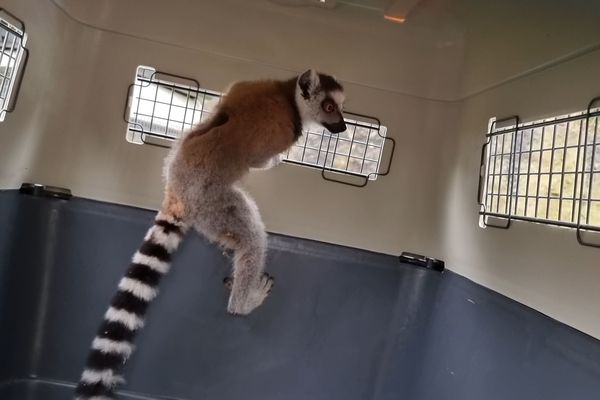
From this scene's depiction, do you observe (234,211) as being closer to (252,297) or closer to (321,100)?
(252,297)

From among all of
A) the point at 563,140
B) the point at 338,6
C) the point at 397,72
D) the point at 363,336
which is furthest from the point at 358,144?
the point at 563,140

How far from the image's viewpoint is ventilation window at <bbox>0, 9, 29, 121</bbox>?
4.90 feet

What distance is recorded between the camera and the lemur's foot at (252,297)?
1.74m

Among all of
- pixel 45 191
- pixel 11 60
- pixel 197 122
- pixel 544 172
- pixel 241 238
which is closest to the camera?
pixel 544 172

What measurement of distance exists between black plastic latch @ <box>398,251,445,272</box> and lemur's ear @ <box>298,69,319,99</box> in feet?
2.02

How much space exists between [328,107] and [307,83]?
0.32ft

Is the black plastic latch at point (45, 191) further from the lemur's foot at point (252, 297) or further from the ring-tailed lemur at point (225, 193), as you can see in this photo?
the lemur's foot at point (252, 297)

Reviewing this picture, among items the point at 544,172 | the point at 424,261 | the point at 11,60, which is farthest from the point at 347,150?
the point at 11,60

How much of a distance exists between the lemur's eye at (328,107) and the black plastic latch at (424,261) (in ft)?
1.77

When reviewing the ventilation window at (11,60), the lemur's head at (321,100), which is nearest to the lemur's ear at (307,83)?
the lemur's head at (321,100)

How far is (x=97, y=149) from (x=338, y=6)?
920 mm

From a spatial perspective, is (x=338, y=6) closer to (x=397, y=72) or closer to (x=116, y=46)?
(x=397, y=72)

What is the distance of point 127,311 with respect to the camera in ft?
5.12

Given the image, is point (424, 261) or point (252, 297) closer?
point (252, 297)
